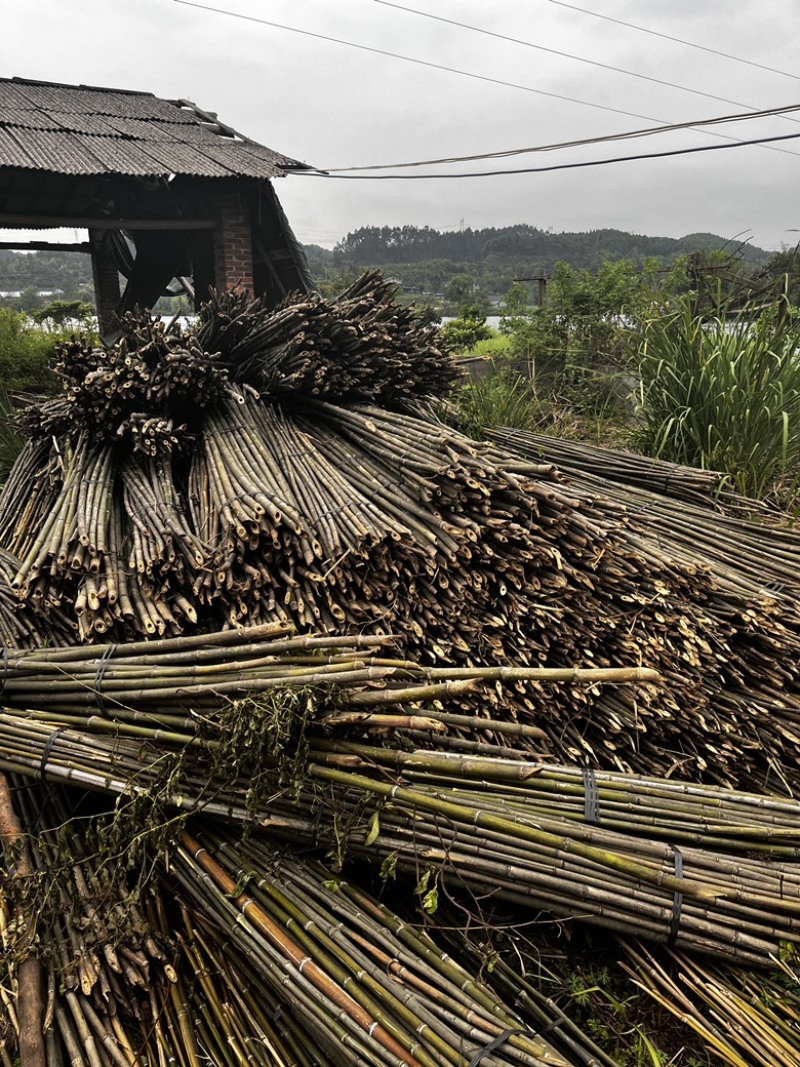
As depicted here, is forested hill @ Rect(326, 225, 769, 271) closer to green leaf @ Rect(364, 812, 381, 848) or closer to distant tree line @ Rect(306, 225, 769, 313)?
distant tree line @ Rect(306, 225, 769, 313)

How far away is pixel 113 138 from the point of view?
27.3 feet

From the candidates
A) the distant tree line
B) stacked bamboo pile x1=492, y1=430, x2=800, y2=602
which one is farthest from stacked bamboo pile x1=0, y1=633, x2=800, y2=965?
the distant tree line

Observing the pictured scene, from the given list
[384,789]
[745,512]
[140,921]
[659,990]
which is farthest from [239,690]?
[745,512]

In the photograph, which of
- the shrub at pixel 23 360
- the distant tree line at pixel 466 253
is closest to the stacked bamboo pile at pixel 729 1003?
the shrub at pixel 23 360

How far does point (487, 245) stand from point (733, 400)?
26432mm

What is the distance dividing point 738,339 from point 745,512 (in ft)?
4.78

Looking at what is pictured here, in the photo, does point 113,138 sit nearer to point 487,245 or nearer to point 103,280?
point 103,280

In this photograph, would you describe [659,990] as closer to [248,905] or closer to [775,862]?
[775,862]

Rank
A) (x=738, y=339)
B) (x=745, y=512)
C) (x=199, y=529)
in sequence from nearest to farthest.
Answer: (x=199, y=529) < (x=745, y=512) < (x=738, y=339)

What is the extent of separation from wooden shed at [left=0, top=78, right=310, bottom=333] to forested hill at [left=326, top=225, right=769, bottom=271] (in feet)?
48.7

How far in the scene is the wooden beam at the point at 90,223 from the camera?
8.05 metres

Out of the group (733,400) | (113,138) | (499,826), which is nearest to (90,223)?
(113,138)

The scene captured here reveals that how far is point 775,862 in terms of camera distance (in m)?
2.56

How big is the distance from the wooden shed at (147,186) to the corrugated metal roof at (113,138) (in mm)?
14
